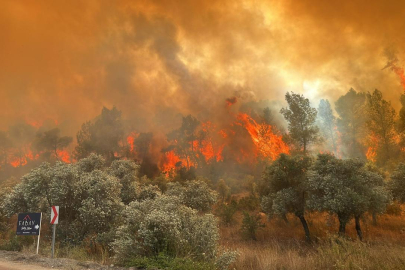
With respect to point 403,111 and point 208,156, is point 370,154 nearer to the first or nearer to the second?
point 403,111

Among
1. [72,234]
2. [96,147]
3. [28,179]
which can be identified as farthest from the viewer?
[96,147]

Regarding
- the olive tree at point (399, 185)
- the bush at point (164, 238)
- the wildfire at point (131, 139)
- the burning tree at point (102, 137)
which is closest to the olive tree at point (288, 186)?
the olive tree at point (399, 185)

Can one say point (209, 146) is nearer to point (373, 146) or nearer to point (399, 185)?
point (373, 146)

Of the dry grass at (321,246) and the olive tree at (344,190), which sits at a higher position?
the olive tree at (344,190)

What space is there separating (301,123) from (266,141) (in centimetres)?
4396

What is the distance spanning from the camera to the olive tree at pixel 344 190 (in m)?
21.2

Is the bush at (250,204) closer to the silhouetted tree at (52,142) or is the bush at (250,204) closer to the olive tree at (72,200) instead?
the olive tree at (72,200)

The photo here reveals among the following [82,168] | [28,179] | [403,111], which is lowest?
[28,179]

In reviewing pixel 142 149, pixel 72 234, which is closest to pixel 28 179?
pixel 72 234

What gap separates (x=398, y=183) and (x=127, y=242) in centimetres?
2524

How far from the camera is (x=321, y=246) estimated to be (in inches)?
685

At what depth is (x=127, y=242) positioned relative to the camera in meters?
11.8

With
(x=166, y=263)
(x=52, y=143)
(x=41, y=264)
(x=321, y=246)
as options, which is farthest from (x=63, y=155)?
(x=321, y=246)

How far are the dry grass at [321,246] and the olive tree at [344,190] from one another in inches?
101
